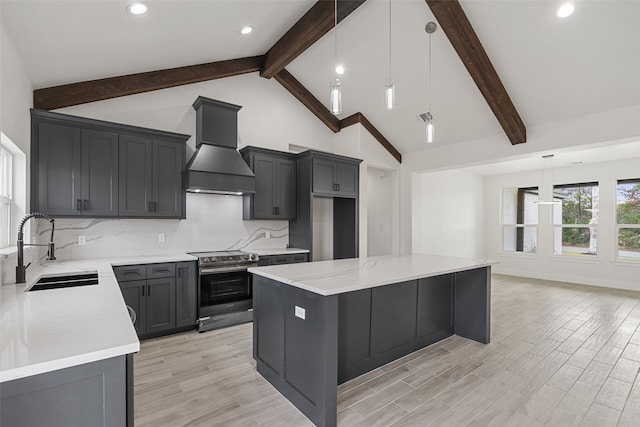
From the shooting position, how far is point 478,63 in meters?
3.98

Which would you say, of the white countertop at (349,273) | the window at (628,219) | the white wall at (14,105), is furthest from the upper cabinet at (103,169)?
the window at (628,219)

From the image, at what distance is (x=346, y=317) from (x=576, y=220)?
7.81 metres

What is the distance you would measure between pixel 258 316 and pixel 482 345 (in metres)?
2.52

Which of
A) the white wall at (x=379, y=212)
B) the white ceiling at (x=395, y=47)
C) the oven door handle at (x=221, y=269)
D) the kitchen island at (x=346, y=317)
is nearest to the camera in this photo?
the kitchen island at (x=346, y=317)

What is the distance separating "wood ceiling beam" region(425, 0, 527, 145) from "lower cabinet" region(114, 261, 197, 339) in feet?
13.8

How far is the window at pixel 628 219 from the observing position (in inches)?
261

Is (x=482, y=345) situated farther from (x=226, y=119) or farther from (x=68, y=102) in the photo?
(x=68, y=102)

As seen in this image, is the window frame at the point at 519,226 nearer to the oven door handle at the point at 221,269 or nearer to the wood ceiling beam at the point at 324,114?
the wood ceiling beam at the point at 324,114

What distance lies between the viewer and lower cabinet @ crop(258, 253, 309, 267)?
4391 mm

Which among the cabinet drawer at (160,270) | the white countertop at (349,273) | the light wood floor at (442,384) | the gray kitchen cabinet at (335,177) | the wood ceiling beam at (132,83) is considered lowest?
the light wood floor at (442,384)

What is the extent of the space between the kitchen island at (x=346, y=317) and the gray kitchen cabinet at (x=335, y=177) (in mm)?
2069

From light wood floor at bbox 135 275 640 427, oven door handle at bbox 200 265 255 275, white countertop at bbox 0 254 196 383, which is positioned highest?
white countertop at bbox 0 254 196 383

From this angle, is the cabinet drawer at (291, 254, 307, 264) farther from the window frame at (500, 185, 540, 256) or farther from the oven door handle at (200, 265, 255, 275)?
the window frame at (500, 185, 540, 256)

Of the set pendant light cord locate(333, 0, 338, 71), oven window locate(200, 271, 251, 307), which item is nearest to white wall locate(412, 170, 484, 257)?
pendant light cord locate(333, 0, 338, 71)
